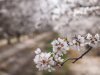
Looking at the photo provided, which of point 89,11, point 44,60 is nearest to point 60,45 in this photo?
point 44,60

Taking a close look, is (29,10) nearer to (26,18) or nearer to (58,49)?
(26,18)

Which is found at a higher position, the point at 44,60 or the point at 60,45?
the point at 60,45

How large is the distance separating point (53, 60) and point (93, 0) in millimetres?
3961

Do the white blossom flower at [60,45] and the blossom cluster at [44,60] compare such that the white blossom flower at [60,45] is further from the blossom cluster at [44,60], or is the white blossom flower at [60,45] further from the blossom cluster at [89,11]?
the blossom cluster at [89,11]

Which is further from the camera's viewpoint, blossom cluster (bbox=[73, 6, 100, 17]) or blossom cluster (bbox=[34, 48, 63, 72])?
blossom cluster (bbox=[73, 6, 100, 17])

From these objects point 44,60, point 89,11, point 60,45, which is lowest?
point 44,60

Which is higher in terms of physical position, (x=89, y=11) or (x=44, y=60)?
(x=89, y=11)

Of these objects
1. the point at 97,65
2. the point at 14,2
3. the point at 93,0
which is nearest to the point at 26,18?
the point at 14,2

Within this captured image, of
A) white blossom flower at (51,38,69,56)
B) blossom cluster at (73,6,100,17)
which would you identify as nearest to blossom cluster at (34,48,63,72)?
white blossom flower at (51,38,69,56)

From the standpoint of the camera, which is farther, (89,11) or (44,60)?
(89,11)

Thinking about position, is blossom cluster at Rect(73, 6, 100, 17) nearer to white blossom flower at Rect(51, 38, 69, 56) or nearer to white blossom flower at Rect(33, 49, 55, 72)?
white blossom flower at Rect(51, 38, 69, 56)

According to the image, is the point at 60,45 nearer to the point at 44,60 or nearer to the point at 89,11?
the point at 44,60

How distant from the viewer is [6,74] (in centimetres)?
841

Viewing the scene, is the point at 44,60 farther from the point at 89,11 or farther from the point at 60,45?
the point at 89,11
